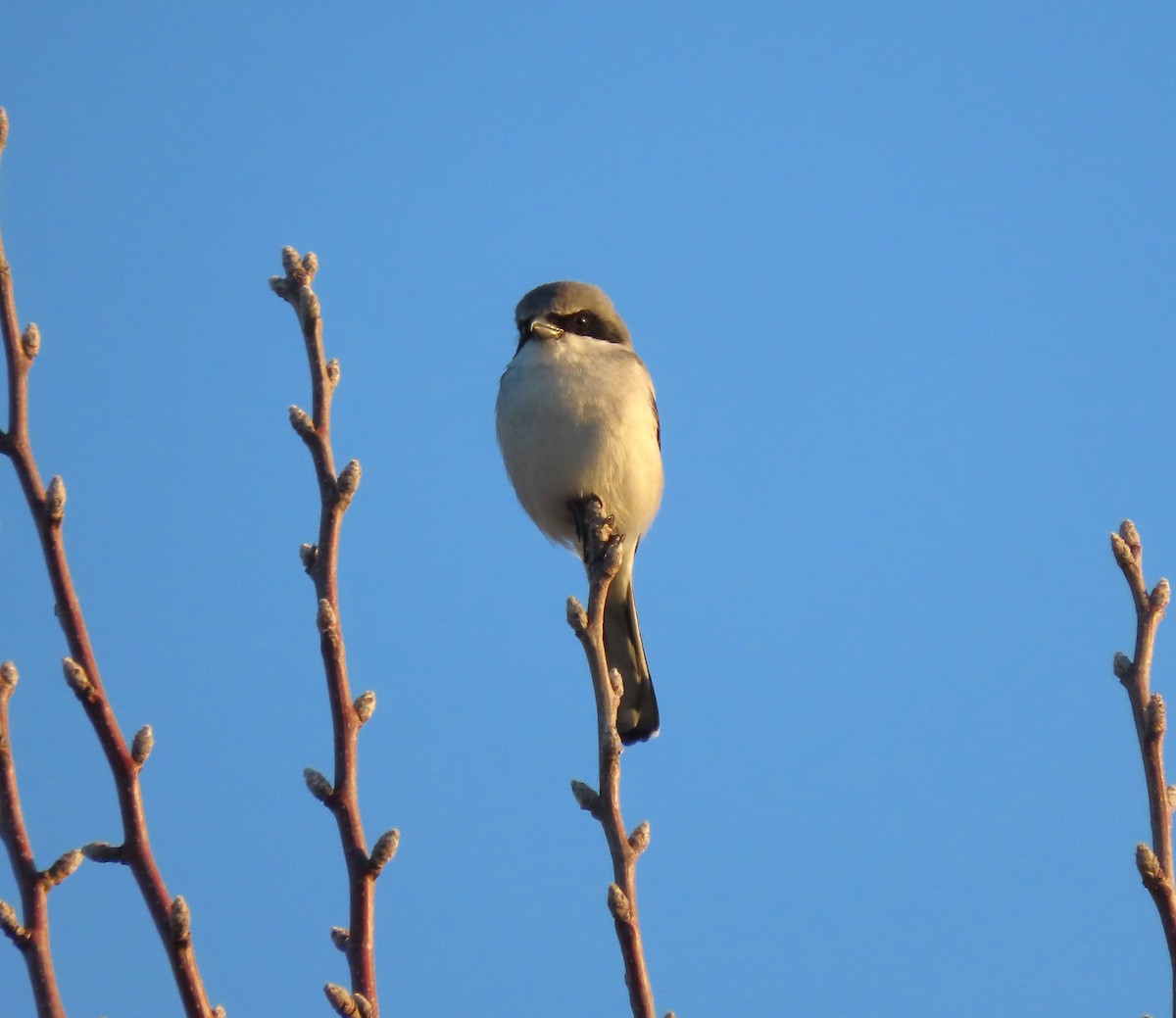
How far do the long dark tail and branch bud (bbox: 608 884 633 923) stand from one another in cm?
326

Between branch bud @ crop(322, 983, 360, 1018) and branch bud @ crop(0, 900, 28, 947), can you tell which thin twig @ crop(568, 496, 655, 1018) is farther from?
branch bud @ crop(0, 900, 28, 947)

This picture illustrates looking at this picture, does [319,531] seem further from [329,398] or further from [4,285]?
[4,285]

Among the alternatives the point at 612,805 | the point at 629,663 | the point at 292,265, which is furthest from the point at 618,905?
the point at 629,663

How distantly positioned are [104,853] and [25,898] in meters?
0.14

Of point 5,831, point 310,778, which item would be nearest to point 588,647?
point 310,778

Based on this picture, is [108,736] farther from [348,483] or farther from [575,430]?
[575,430]

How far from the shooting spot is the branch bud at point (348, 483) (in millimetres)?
2105

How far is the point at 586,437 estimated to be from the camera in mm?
5812

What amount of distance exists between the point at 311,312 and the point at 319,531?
1.17 feet

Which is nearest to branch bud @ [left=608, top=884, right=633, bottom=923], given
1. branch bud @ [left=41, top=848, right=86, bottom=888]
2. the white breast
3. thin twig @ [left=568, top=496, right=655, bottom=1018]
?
thin twig @ [left=568, top=496, right=655, bottom=1018]

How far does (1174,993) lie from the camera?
201cm

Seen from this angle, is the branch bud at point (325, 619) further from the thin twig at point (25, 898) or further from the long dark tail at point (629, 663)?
the long dark tail at point (629, 663)

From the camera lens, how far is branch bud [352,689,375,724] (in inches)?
85.4

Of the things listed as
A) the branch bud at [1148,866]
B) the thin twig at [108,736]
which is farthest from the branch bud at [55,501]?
the branch bud at [1148,866]
